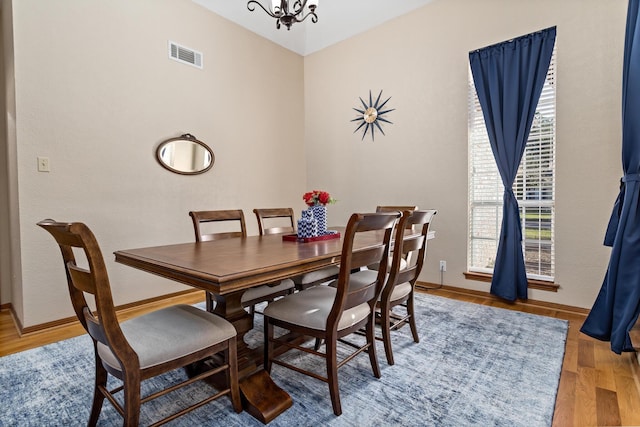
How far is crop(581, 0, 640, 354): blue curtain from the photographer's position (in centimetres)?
195

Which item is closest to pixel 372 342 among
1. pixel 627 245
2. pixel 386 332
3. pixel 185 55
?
pixel 386 332

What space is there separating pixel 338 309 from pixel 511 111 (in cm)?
264

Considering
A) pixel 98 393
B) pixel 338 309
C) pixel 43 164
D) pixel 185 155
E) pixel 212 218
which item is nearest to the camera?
pixel 98 393

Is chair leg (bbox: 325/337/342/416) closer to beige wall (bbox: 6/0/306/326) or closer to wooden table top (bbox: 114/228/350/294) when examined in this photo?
wooden table top (bbox: 114/228/350/294)

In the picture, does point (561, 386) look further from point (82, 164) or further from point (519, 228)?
point (82, 164)

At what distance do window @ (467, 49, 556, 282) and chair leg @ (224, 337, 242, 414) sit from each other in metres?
2.74

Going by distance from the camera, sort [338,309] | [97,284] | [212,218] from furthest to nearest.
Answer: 1. [212,218]
2. [338,309]
3. [97,284]

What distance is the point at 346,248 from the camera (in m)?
1.42

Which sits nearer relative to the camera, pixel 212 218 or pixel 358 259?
pixel 358 259

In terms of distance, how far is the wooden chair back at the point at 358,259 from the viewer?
1409mm

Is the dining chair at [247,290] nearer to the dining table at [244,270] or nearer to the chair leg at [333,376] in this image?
the dining table at [244,270]

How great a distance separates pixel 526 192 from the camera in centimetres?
303

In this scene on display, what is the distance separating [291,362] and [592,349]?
2.00m

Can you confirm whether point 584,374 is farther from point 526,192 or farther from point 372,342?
point 526,192
